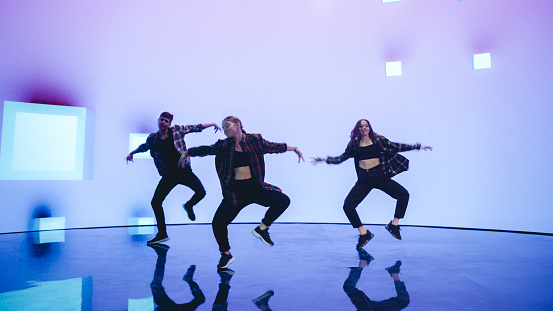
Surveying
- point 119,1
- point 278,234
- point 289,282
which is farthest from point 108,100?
point 289,282

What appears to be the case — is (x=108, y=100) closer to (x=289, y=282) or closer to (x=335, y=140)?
(x=335, y=140)

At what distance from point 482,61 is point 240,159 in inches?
191

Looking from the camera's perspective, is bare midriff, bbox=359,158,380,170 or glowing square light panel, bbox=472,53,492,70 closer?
bare midriff, bbox=359,158,380,170

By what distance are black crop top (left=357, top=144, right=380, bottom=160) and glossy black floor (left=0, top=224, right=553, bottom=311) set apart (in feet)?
3.42

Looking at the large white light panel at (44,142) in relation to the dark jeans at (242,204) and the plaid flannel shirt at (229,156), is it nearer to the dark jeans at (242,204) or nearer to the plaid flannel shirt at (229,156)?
the plaid flannel shirt at (229,156)

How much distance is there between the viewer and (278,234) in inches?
209

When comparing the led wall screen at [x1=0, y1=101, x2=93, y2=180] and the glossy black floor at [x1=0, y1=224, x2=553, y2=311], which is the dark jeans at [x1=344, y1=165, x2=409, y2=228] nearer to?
the glossy black floor at [x1=0, y1=224, x2=553, y2=311]

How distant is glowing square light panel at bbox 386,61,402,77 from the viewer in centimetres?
655

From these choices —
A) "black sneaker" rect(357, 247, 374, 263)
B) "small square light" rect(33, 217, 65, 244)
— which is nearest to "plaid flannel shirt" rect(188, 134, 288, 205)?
"black sneaker" rect(357, 247, 374, 263)

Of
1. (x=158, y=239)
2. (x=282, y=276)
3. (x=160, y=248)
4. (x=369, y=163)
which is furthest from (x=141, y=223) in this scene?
(x=282, y=276)

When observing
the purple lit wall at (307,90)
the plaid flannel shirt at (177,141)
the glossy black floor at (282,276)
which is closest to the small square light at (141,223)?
the purple lit wall at (307,90)

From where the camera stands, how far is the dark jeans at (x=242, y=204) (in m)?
3.07

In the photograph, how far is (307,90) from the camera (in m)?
6.91

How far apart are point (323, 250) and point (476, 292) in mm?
1783
